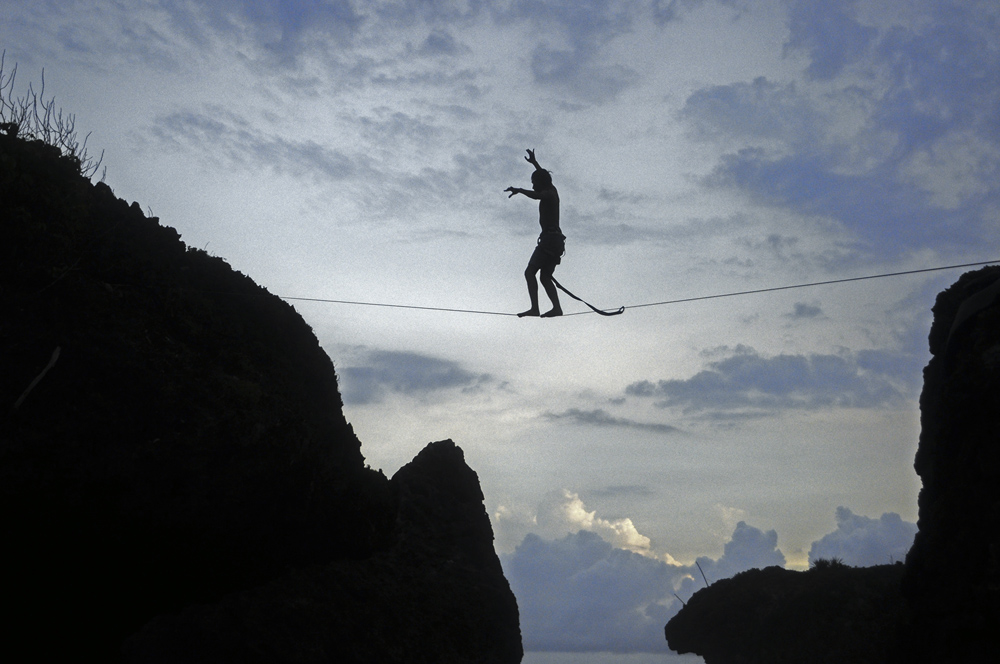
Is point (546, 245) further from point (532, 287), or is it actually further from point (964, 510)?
point (964, 510)

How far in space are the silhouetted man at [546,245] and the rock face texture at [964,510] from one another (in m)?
9.00

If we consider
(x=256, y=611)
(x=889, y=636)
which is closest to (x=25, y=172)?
(x=256, y=611)

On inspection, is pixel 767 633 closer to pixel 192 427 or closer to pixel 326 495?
pixel 326 495

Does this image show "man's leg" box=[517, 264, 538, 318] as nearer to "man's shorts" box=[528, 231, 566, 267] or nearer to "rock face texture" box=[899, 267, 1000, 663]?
"man's shorts" box=[528, 231, 566, 267]

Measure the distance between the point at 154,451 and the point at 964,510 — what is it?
51.5ft

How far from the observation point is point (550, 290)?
1381 cm

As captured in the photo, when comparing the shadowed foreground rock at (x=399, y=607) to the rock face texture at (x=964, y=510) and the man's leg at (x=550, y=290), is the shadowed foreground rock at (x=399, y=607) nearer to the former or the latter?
the man's leg at (x=550, y=290)

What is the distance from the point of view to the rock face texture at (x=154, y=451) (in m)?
11.0

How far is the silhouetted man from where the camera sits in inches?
534

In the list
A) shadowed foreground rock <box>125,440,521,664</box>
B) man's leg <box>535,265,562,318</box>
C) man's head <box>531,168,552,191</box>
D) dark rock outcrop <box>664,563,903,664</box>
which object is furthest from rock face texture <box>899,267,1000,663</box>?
shadowed foreground rock <box>125,440,521,664</box>

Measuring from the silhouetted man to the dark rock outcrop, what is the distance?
1691cm

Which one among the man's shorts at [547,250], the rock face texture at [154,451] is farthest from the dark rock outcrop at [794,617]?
the man's shorts at [547,250]

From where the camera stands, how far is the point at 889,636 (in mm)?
22156

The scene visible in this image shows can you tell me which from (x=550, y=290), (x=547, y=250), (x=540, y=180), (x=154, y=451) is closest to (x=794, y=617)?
(x=550, y=290)
